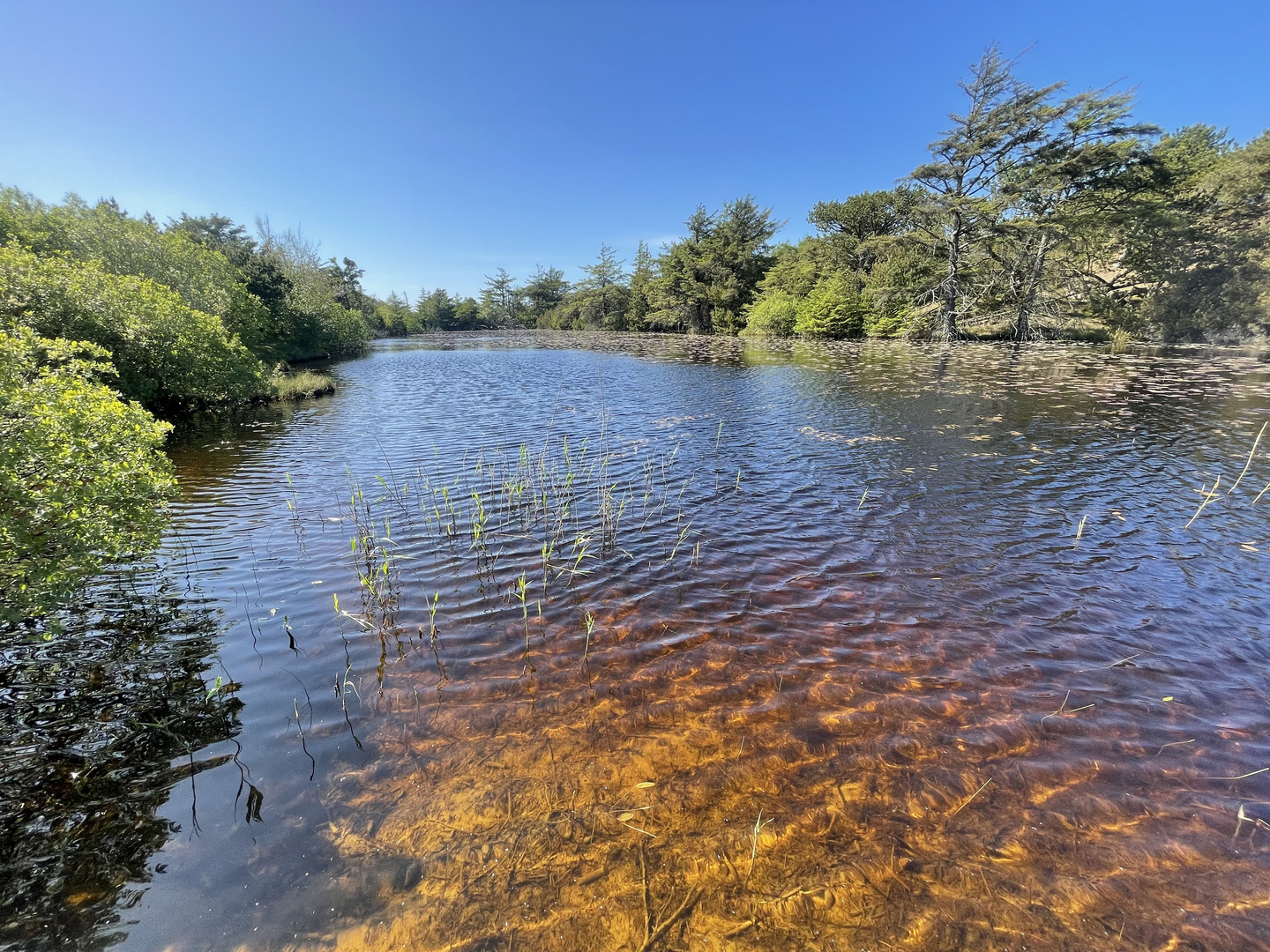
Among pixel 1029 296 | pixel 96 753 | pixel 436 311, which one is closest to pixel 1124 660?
pixel 96 753

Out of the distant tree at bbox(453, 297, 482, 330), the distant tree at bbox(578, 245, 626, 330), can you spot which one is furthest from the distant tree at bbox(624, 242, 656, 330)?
the distant tree at bbox(453, 297, 482, 330)

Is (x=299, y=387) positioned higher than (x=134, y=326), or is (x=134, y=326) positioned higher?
(x=134, y=326)

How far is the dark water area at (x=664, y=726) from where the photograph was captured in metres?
2.82

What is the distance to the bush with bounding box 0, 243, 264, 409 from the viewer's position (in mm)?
13109

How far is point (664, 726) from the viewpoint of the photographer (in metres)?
4.21

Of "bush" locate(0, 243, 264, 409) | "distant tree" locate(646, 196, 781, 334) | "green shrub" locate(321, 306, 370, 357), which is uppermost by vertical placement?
"distant tree" locate(646, 196, 781, 334)

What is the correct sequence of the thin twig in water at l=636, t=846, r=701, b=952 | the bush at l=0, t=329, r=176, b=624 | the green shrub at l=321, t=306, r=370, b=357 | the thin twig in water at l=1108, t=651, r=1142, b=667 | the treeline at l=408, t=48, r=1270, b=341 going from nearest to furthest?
the thin twig in water at l=636, t=846, r=701, b=952, the bush at l=0, t=329, r=176, b=624, the thin twig in water at l=1108, t=651, r=1142, b=667, the treeline at l=408, t=48, r=1270, b=341, the green shrub at l=321, t=306, r=370, b=357

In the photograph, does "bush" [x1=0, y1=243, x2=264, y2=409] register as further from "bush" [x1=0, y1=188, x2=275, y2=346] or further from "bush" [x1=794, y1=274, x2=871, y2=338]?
"bush" [x1=794, y1=274, x2=871, y2=338]

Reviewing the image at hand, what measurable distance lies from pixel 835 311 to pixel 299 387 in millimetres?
46630

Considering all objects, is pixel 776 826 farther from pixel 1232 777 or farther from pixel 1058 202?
pixel 1058 202

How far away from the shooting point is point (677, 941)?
264 centimetres

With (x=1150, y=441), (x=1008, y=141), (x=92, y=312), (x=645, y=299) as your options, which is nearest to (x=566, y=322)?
(x=645, y=299)

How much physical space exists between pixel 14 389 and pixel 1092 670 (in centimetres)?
1051

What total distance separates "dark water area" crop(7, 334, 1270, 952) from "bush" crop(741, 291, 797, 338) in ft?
162
